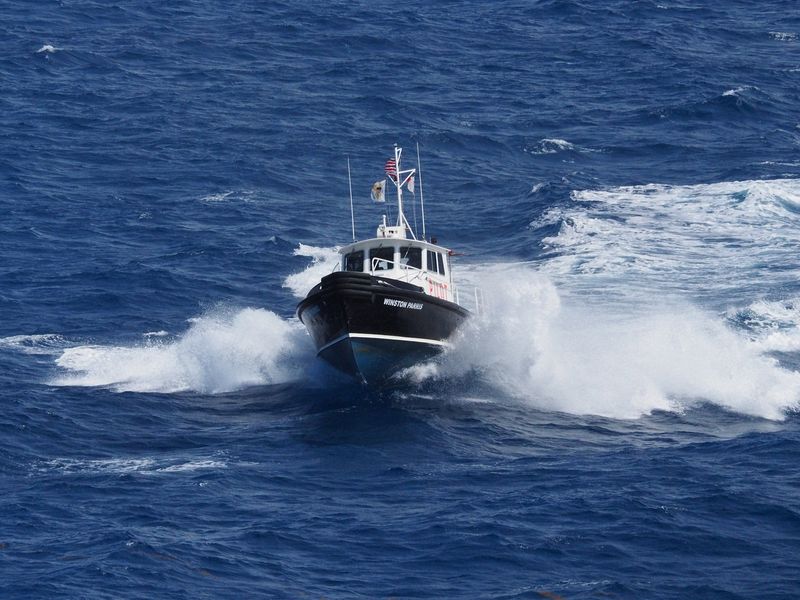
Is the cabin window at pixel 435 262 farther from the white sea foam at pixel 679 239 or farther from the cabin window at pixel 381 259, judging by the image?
the white sea foam at pixel 679 239

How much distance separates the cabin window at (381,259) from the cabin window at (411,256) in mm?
329

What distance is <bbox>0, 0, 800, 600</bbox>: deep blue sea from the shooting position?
92.0 feet

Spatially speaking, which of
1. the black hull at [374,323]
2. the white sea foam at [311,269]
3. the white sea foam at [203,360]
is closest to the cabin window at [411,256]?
the black hull at [374,323]

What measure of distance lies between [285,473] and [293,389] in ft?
28.7

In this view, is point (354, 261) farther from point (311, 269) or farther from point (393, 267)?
point (311, 269)

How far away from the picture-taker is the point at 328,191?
63.1 metres

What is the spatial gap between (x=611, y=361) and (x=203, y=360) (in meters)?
12.8

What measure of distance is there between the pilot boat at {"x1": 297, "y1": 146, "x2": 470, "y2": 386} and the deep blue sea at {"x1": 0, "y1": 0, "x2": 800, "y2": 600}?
898mm

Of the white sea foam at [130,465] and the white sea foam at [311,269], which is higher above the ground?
the white sea foam at [311,269]

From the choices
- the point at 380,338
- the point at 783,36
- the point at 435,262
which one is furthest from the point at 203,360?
the point at 783,36

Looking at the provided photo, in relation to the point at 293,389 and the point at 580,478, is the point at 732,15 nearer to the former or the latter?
the point at 293,389

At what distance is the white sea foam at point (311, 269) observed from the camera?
51719 millimetres

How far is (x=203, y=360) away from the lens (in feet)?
143

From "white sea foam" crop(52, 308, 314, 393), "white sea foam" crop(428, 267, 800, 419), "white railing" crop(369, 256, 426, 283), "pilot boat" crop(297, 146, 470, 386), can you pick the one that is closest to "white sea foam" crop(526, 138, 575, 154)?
"white sea foam" crop(428, 267, 800, 419)
